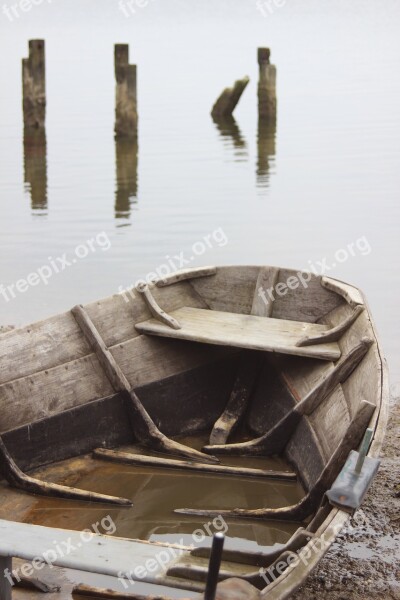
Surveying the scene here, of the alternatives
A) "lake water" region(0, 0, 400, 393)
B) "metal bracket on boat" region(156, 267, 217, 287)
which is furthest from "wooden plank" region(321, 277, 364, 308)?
"lake water" region(0, 0, 400, 393)

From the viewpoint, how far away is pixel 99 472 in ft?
25.3

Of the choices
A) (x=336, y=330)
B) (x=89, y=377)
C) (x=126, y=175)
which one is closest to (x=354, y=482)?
(x=336, y=330)

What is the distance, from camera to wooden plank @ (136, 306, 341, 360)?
815 centimetres

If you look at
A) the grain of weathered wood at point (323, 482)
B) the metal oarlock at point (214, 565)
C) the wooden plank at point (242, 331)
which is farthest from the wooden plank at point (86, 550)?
the wooden plank at point (242, 331)

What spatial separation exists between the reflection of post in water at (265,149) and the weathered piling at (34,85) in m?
5.27

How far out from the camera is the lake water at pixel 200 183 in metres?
15.7

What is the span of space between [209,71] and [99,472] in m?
39.4

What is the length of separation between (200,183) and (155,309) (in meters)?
13.7

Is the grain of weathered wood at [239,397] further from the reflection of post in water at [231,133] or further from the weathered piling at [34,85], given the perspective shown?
the reflection of post in water at [231,133]

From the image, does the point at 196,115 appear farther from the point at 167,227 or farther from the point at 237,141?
the point at 167,227

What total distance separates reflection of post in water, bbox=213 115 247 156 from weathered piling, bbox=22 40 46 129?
4836 millimetres

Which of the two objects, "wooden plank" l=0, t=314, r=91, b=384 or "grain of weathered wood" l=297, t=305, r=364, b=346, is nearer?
"wooden plank" l=0, t=314, r=91, b=384

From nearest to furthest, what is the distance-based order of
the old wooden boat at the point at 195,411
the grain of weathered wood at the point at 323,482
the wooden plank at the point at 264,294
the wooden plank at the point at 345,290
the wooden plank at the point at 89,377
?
1. the grain of weathered wood at the point at 323,482
2. the old wooden boat at the point at 195,411
3. the wooden plank at the point at 89,377
4. the wooden plank at the point at 345,290
5. the wooden plank at the point at 264,294

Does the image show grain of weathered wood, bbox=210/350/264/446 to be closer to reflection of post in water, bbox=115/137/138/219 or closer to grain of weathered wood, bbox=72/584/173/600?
grain of weathered wood, bbox=72/584/173/600
